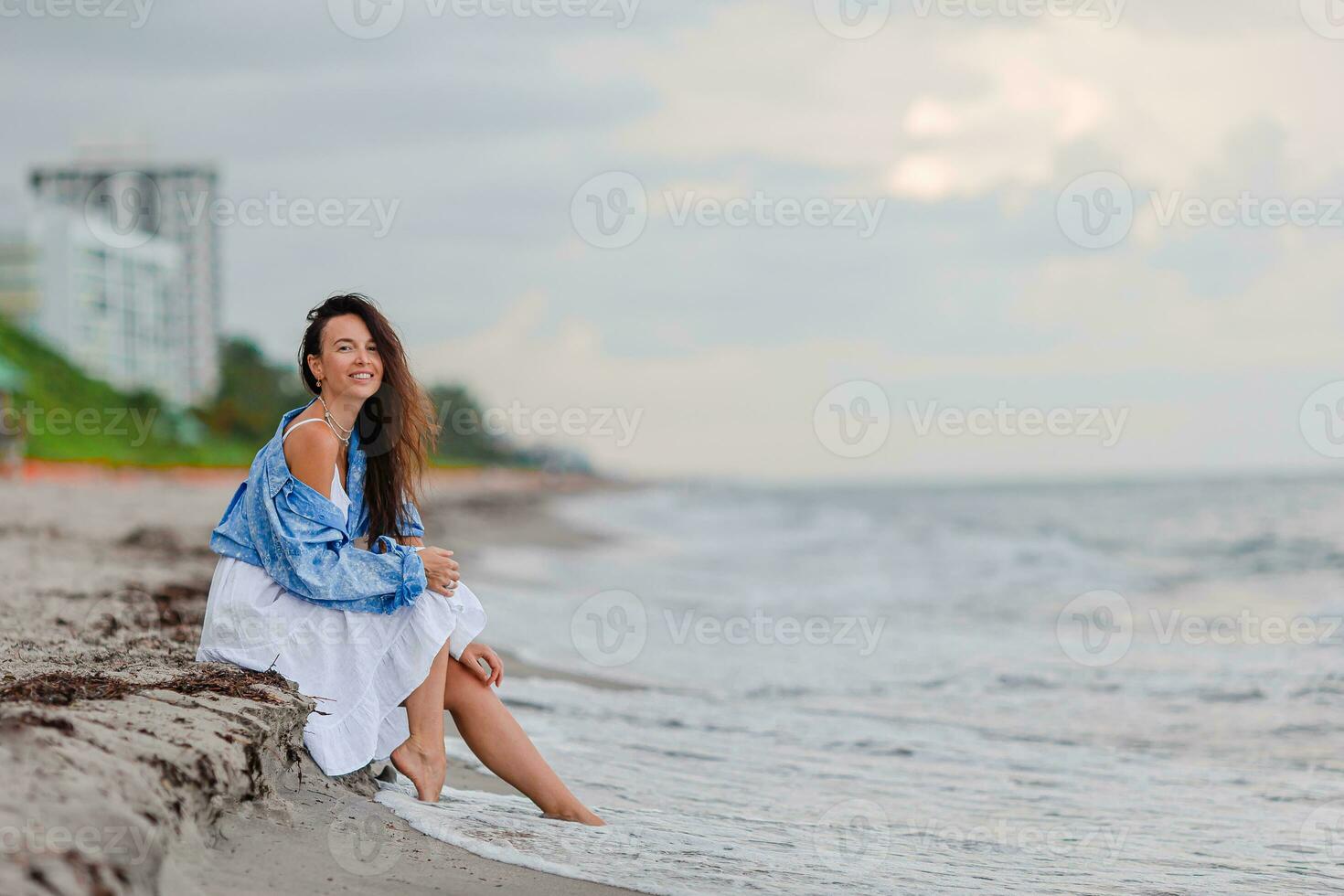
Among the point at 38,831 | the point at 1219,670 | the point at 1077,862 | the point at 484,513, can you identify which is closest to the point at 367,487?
the point at 38,831

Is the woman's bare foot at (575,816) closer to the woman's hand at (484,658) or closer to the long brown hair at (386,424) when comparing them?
the woman's hand at (484,658)

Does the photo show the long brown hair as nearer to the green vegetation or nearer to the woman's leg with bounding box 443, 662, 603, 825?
the woman's leg with bounding box 443, 662, 603, 825

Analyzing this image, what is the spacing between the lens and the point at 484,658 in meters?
3.75

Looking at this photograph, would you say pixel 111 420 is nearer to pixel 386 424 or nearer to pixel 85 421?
pixel 85 421

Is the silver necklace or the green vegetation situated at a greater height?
the green vegetation

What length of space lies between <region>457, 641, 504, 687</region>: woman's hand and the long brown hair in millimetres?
427

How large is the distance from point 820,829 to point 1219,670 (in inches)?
186

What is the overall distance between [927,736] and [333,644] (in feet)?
10.6

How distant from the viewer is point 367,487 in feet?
12.2

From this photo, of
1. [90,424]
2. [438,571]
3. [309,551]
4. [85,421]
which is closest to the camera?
[309,551]

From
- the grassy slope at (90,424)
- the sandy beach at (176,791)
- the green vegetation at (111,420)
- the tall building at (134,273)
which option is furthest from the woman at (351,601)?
the tall building at (134,273)

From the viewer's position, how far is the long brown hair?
12.0 feet

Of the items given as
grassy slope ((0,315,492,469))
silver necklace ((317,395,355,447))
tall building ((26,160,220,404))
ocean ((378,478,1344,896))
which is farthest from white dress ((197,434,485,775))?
tall building ((26,160,220,404))

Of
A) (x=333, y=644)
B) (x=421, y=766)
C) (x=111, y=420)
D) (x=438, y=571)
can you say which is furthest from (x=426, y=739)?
(x=111, y=420)
